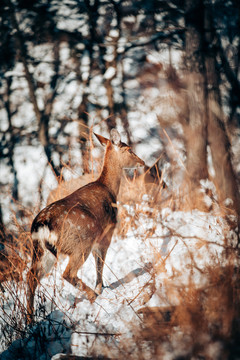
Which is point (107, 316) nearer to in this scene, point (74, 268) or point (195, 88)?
point (74, 268)

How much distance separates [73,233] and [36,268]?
1.56 feet

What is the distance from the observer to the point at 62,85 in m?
7.23

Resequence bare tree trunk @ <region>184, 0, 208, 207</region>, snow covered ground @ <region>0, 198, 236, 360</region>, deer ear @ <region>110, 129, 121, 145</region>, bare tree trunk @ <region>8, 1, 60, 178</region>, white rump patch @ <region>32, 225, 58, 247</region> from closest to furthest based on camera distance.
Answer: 1. snow covered ground @ <region>0, 198, 236, 360</region>
2. white rump patch @ <region>32, 225, 58, 247</region>
3. deer ear @ <region>110, 129, 121, 145</region>
4. bare tree trunk @ <region>184, 0, 208, 207</region>
5. bare tree trunk @ <region>8, 1, 60, 178</region>

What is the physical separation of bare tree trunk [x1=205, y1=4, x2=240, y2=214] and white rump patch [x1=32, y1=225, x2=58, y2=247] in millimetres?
1729

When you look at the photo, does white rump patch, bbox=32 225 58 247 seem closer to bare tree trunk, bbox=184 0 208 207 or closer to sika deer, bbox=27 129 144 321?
sika deer, bbox=27 129 144 321

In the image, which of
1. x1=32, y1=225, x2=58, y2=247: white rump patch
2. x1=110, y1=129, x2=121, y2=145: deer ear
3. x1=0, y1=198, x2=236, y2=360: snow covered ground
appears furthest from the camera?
x1=110, y1=129, x2=121, y2=145: deer ear

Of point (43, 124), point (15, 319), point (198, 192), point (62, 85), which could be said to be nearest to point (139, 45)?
point (62, 85)

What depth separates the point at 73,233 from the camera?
2.56 m

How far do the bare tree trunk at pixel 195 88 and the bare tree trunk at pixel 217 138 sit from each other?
110 millimetres

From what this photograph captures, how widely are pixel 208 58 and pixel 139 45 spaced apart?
2632mm

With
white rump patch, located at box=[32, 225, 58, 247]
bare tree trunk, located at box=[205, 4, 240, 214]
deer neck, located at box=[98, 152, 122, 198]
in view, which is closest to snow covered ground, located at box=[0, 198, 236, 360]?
white rump patch, located at box=[32, 225, 58, 247]

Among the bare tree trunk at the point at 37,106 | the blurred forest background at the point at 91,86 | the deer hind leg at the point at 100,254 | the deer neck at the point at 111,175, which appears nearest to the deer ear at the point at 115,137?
the deer neck at the point at 111,175

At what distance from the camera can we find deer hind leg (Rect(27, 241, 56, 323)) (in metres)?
2.54

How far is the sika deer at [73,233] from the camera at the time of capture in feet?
8.25
